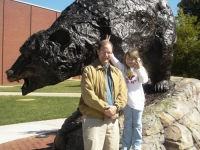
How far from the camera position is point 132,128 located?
4035 mm

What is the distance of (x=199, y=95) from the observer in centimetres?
677

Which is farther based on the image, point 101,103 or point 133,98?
point 133,98

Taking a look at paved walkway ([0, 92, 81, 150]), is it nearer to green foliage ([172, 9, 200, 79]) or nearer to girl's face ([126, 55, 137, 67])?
girl's face ([126, 55, 137, 67])

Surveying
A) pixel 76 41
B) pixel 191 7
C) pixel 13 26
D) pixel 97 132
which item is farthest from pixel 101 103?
pixel 191 7

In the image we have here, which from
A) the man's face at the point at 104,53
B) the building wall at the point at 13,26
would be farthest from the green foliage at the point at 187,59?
the building wall at the point at 13,26

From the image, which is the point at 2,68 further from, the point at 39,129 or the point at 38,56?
the point at 38,56

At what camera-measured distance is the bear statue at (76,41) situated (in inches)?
174

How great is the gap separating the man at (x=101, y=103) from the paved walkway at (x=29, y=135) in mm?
3336

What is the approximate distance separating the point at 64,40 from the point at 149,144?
188cm

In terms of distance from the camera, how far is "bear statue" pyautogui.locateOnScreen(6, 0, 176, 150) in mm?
4414

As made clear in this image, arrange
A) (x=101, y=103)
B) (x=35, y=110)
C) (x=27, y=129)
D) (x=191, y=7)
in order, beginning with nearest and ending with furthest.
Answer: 1. (x=101, y=103)
2. (x=27, y=129)
3. (x=35, y=110)
4. (x=191, y=7)

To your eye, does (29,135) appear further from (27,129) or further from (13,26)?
(13,26)

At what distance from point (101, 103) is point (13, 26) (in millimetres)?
27347

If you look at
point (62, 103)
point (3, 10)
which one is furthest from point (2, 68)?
point (62, 103)
